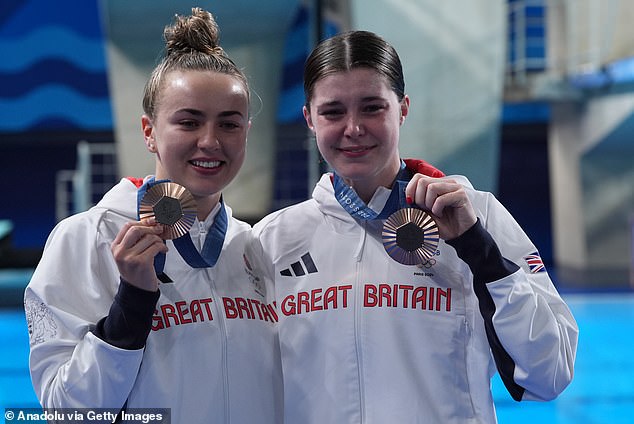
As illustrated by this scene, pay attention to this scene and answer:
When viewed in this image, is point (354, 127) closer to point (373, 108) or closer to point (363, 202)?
point (373, 108)

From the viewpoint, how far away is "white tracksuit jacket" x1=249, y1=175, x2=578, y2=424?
1564 mm

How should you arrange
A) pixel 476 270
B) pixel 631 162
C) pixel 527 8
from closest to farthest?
pixel 476 270 → pixel 631 162 → pixel 527 8

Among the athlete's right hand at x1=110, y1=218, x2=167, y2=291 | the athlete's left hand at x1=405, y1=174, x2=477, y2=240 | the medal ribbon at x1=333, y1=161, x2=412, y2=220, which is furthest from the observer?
the medal ribbon at x1=333, y1=161, x2=412, y2=220

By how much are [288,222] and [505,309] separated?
0.58 meters

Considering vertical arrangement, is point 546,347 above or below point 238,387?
above

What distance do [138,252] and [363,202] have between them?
0.59 m

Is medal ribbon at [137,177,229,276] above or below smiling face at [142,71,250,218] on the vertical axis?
below

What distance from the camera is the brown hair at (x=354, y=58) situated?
1.64 metres

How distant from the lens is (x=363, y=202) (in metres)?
1.75

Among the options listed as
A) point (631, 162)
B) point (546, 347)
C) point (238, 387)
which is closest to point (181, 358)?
point (238, 387)

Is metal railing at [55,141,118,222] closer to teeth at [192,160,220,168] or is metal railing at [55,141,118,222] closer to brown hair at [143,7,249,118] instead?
brown hair at [143,7,249,118]

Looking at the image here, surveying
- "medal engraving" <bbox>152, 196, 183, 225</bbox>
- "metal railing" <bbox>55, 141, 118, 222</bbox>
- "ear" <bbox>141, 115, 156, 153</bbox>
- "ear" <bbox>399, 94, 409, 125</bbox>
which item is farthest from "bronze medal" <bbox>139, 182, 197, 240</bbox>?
"metal railing" <bbox>55, 141, 118, 222</bbox>

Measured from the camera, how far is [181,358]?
5.13 ft

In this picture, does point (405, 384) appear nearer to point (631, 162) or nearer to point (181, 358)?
point (181, 358)
